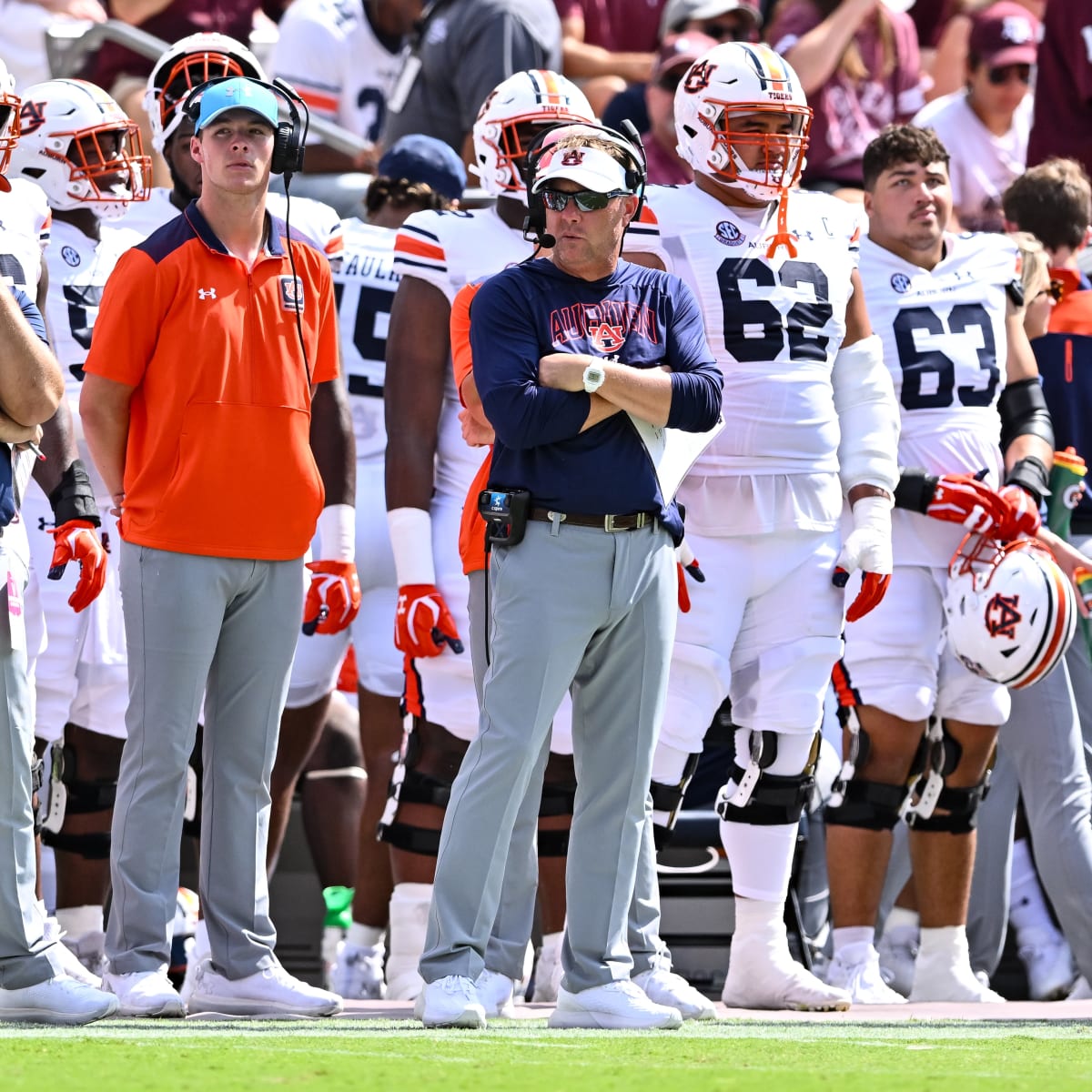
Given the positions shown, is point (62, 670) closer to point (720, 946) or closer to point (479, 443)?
point (479, 443)

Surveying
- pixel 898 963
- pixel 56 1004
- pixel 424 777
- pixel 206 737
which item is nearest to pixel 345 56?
pixel 424 777

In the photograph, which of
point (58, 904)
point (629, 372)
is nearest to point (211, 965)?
point (58, 904)

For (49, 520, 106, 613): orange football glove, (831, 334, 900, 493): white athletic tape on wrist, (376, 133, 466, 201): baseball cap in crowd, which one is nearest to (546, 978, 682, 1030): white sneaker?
(49, 520, 106, 613): orange football glove

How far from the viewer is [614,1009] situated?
4684mm

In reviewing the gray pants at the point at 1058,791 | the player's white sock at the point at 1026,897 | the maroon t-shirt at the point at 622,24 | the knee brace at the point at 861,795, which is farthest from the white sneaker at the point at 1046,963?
the maroon t-shirt at the point at 622,24

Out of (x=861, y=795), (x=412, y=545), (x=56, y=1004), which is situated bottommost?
(x=56, y=1004)

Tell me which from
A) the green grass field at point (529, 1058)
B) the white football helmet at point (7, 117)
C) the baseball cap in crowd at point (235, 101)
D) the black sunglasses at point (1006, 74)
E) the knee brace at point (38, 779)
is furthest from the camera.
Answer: the black sunglasses at point (1006, 74)

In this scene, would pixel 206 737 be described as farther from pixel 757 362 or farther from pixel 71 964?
pixel 757 362

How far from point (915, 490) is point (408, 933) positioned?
1872 mm

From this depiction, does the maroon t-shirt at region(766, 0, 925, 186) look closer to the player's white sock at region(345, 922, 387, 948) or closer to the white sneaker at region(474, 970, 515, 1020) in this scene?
the player's white sock at region(345, 922, 387, 948)

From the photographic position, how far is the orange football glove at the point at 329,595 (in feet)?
18.1

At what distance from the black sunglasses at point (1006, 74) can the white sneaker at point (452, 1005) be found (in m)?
6.24

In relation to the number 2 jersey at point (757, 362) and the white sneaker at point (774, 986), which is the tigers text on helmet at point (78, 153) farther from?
the white sneaker at point (774, 986)

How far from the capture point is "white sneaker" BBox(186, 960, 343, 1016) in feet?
16.6
